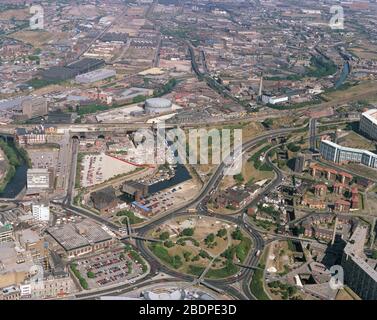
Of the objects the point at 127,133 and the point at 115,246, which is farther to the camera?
the point at 127,133

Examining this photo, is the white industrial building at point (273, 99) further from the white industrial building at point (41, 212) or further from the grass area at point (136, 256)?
the grass area at point (136, 256)

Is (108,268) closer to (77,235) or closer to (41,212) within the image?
(77,235)

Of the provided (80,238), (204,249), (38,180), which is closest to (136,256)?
(80,238)

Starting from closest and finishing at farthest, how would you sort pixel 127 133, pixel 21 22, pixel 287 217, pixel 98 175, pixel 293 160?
pixel 287 217, pixel 98 175, pixel 293 160, pixel 127 133, pixel 21 22

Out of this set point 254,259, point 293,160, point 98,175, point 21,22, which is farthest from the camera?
point 21,22

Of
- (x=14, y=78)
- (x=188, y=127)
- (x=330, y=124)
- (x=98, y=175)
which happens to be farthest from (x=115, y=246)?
(x=14, y=78)

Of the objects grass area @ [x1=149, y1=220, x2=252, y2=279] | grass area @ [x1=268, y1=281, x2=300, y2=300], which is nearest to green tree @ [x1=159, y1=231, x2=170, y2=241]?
grass area @ [x1=149, y1=220, x2=252, y2=279]
